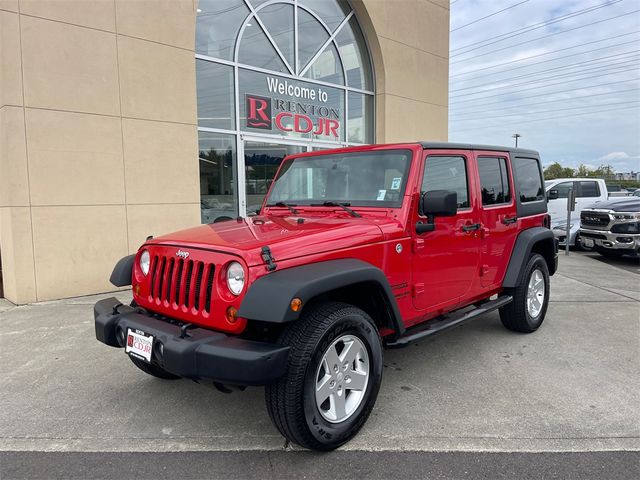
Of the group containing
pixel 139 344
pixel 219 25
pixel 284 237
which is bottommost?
pixel 139 344

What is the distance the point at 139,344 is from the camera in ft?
9.45

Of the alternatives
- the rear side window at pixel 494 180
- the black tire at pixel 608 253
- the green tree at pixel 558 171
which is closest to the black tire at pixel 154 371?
the rear side window at pixel 494 180

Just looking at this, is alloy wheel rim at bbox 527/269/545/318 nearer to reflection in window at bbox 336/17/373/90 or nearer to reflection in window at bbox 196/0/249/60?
reflection in window at bbox 196/0/249/60

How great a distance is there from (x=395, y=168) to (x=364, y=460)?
2071 millimetres

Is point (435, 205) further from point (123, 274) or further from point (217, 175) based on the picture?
point (217, 175)


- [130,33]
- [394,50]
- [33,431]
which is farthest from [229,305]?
[394,50]

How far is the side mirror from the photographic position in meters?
3.34

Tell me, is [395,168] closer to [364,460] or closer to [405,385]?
[405,385]

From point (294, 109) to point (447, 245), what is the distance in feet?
21.7

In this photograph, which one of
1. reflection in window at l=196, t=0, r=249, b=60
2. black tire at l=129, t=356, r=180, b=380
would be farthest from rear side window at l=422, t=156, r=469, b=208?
reflection in window at l=196, t=0, r=249, b=60

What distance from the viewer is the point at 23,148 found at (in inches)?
238

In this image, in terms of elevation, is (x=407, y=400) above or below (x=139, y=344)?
below

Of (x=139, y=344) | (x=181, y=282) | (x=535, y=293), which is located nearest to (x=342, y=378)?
(x=181, y=282)

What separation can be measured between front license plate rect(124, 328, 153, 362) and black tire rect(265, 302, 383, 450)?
76cm
